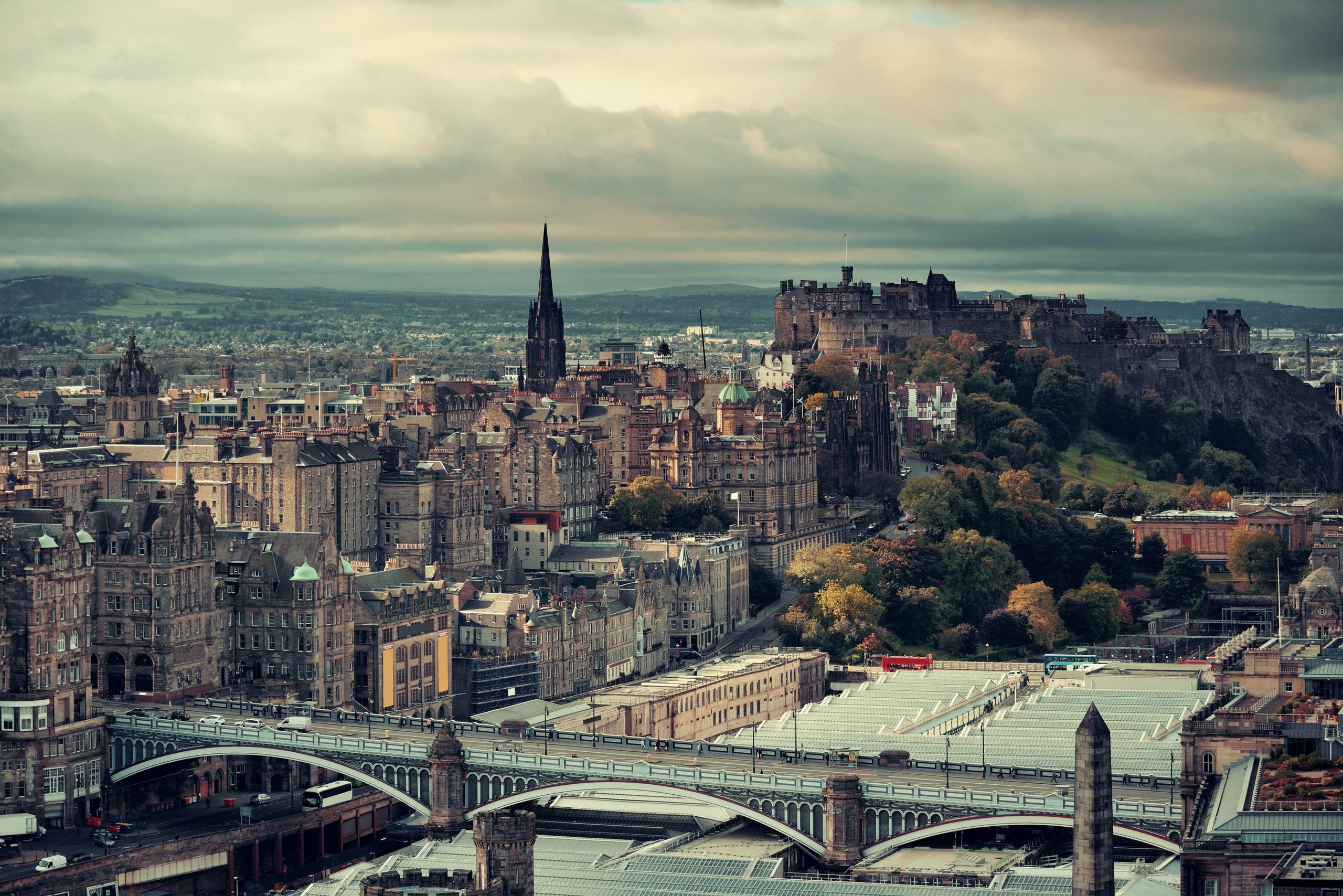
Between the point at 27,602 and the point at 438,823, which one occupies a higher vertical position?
the point at 27,602

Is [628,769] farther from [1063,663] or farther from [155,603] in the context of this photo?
[1063,663]

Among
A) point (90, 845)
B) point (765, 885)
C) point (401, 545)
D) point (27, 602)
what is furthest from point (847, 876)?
point (401, 545)

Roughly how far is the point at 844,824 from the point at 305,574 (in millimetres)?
45889

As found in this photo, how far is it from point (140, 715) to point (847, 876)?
44.5 metres

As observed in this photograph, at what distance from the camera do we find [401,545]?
19488 cm

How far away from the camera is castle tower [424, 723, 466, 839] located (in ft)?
453

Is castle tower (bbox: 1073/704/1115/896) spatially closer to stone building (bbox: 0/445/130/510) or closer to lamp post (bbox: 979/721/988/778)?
lamp post (bbox: 979/721/988/778)

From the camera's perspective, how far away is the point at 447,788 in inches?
5458

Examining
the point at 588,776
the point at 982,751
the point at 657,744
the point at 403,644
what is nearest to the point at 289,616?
the point at 403,644

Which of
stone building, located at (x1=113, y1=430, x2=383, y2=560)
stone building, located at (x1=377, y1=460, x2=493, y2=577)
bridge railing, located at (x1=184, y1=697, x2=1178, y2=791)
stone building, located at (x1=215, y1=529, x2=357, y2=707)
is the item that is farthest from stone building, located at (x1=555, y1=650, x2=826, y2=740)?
stone building, located at (x1=113, y1=430, x2=383, y2=560)

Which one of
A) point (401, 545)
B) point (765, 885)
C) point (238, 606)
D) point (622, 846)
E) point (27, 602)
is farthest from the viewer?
point (401, 545)

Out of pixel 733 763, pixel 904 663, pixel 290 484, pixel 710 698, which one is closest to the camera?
pixel 733 763

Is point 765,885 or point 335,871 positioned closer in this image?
point 765,885

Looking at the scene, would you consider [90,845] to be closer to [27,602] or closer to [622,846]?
[27,602]
